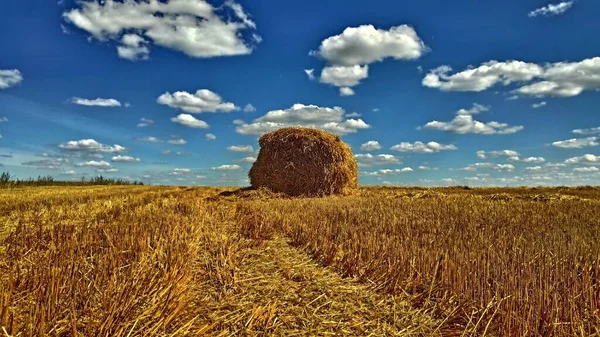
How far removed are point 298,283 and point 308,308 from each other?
22.1 inches

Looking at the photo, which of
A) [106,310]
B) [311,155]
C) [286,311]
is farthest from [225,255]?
[311,155]

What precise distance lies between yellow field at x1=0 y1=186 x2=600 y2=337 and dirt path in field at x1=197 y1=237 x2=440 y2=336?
11 millimetres

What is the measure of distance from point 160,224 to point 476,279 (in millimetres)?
4367

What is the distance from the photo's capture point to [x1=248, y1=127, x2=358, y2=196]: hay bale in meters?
15.6

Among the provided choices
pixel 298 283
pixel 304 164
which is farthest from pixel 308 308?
pixel 304 164

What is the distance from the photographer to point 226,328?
285cm

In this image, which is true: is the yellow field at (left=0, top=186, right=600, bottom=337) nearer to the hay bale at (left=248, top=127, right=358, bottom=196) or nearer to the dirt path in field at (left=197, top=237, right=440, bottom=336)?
the dirt path in field at (left=197, top=237, right=440, bottom=336)

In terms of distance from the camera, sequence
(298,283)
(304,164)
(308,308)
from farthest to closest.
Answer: (304,164), (298,283), (308,308)

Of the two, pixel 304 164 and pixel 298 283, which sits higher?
pixel 304 164

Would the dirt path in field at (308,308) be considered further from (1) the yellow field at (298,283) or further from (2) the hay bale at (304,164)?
(2) the hay bale at (304,164)

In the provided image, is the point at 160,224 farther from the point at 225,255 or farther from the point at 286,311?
the point at 286,311

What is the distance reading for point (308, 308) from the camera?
328cm

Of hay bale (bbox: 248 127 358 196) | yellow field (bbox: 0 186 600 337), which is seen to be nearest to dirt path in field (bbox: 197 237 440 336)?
yellow field (bbox: 0 186 600 337)

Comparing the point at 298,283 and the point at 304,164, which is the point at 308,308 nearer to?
the point at 298,283
